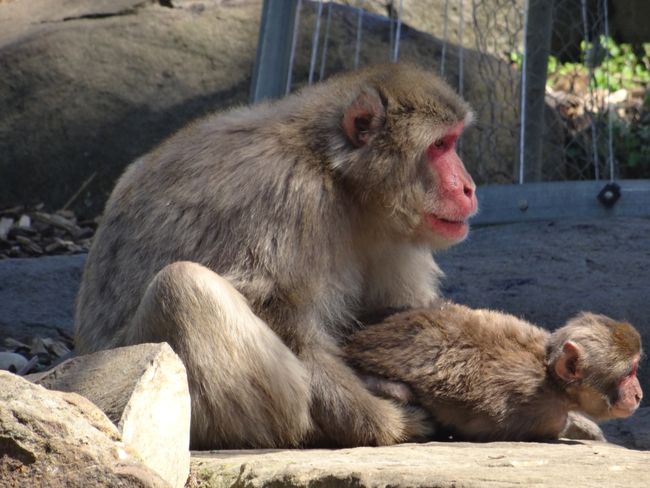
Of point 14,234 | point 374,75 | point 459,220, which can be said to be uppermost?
point 374,75

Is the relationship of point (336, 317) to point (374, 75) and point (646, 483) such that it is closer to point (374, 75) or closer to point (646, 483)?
point (374, 75)

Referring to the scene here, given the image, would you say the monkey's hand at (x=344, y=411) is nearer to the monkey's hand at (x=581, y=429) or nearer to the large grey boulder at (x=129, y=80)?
the monkey's hand at (x=581, y=429)

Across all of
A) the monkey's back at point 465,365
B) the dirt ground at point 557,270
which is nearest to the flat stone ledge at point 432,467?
the monkey's back at point 465,365

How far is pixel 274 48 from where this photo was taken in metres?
7.23

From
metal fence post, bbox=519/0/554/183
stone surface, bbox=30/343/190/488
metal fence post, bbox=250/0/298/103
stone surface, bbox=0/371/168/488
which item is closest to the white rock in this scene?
metal fence post, bbox=250/0/298/103

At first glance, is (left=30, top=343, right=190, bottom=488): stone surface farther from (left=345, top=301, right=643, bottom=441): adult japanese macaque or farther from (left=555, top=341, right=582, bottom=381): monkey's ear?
(left=555, top=341, right=582, bottom=381): monkey's ear

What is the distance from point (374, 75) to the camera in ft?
15.6

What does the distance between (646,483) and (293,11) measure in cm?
469

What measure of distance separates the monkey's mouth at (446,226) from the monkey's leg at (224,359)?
32.5 inches

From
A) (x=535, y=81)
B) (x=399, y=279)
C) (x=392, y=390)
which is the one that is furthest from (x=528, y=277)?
(x=392, y=390)

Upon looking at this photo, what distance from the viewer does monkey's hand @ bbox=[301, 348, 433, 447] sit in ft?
14.0

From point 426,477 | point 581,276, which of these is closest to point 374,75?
point 426,477

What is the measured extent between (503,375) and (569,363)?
0.25 meters

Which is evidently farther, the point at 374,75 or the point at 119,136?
the point at 119,136
